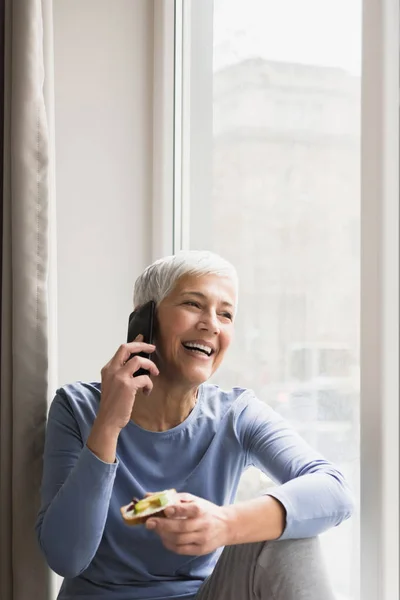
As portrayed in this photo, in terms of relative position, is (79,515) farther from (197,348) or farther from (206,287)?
(206,287)

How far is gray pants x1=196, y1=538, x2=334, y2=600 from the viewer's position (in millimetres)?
1375

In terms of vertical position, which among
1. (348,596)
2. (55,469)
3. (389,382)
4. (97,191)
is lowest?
(348,596)

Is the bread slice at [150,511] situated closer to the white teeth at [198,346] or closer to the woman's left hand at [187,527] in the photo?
the woman's left hand at [187,527]

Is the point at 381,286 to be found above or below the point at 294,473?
above

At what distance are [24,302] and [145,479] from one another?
50 centimetres

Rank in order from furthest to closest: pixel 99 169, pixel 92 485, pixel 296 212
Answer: pixel 99 169
pixel 296 212
pixel 92 485

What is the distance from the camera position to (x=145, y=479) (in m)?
1.66

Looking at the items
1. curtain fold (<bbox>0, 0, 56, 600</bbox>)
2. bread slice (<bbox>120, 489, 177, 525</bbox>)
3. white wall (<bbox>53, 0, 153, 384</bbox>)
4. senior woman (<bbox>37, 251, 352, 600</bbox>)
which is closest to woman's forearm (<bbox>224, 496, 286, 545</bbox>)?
senior woman (<bbox>37, 251, 352, 600</bbox>)

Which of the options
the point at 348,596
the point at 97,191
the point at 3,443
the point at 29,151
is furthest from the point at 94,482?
the point at 97,191

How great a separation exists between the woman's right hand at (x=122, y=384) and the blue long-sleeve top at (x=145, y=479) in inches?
3.0

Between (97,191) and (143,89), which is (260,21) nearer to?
(143,89)

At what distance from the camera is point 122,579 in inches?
64.0

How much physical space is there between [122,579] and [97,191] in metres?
1.11

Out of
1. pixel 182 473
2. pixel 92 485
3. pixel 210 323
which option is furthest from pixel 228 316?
pixel 92 485
